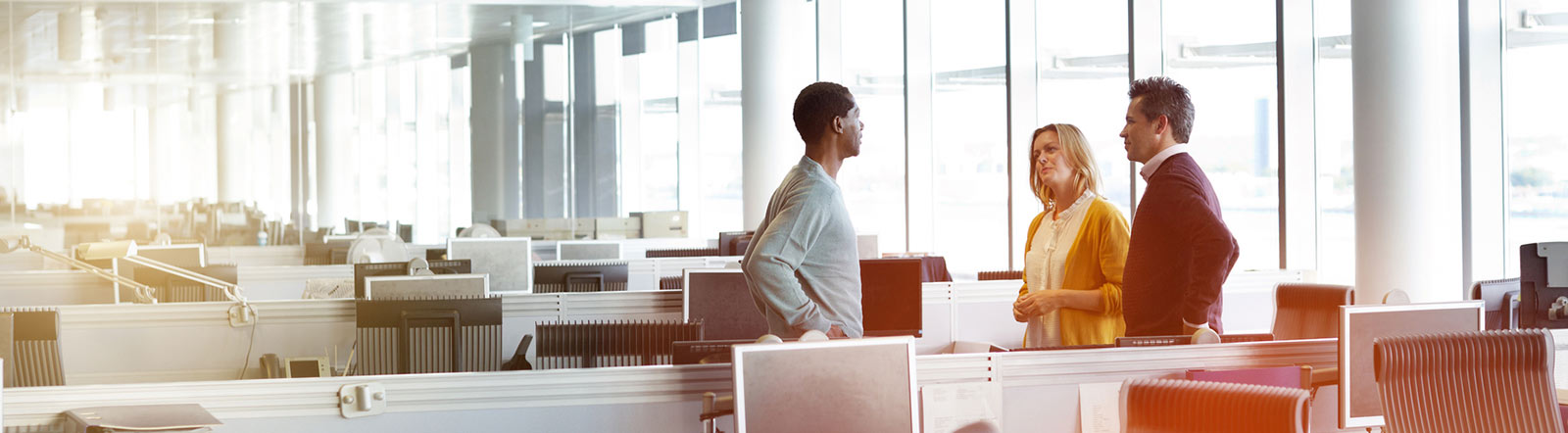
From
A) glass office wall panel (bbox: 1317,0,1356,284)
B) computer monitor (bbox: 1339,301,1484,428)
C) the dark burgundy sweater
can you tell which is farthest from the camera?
glass office wall panel (bbox: 1317,0,1356,284)

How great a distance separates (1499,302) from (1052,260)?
138 cm

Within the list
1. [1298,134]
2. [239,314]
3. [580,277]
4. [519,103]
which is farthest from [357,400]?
[519,103]

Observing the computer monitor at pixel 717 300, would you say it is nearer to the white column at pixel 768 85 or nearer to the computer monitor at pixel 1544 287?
the computer monitor at pixel 1544 287

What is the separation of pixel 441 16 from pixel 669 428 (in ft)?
32.9

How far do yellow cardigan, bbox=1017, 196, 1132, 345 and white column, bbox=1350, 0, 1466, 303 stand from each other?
2.73 metres

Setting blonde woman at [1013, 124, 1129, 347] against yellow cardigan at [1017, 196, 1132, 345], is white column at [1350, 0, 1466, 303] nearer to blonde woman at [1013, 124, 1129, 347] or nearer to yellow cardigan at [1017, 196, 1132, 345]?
blonde woman at [1013, 124, 1129, 347]

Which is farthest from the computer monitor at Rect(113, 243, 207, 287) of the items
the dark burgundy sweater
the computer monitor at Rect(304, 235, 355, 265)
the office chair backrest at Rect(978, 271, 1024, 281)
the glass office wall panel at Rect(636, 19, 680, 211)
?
the glass office wall panel at Rect(636, 19, 680, 211)

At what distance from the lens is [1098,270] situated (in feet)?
11.0

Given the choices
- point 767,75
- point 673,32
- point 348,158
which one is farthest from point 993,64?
point 348,158

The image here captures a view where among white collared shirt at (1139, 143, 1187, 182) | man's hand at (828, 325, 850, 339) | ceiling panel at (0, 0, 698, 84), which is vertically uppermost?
ceiling panel at (0, 0, 698, 84)

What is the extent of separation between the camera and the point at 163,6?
1073cm

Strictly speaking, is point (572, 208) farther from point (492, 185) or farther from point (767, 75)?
point (767, 75)

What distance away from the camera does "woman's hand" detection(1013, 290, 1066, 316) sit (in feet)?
10.9

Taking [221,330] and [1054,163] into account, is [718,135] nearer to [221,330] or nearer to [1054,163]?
[221,330]
